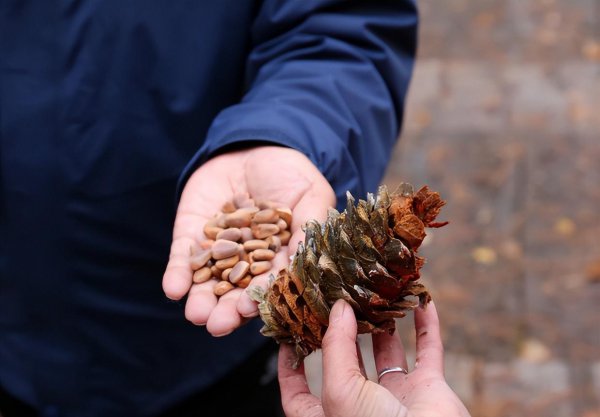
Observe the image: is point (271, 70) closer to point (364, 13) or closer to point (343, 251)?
point (364, 13)

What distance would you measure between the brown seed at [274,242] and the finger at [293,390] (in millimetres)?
238

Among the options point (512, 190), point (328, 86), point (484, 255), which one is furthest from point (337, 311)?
point (512, 190)

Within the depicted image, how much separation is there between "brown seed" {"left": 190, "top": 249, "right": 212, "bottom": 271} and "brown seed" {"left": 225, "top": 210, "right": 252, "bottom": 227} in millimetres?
96

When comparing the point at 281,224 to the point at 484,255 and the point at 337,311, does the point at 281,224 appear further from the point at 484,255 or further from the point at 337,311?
the point at 484,255

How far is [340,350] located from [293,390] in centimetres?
23

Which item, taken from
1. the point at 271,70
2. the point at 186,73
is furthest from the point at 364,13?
the point at 186,73

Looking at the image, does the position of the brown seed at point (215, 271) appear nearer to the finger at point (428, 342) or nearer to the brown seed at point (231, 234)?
the brown seed at point (231, 234)

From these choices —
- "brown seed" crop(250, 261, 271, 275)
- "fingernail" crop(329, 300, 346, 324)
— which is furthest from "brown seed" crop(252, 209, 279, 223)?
"fingernail" crop(329, 300, 346, 324)

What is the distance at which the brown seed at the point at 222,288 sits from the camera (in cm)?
163

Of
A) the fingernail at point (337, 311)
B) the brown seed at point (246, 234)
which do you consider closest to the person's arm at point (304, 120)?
the brown seed at point (246, 234)

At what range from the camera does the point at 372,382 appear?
134cm

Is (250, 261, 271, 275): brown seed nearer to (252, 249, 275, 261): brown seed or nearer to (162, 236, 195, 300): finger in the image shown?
(252, 249, 275, 261): brown seed

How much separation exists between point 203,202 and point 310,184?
27 centimetres

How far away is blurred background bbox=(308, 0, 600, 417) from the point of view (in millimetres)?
3469
